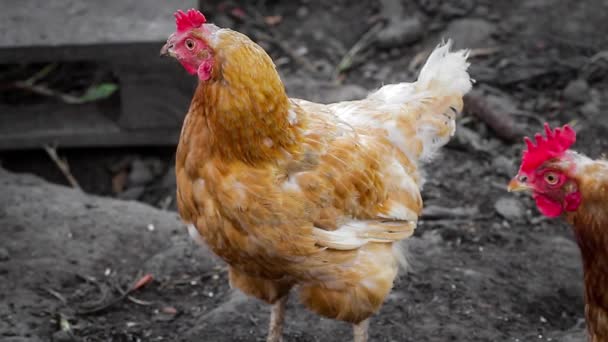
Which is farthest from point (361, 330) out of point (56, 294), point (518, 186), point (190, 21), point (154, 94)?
point (154, 94)

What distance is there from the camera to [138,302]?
448cm

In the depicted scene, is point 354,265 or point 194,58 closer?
point 194,58

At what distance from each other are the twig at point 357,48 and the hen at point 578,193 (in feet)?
11.5

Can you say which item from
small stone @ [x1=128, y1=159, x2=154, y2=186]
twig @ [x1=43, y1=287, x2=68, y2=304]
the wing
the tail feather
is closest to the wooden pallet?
small stone @ [x1=128, y1=159, x2=154, y2=186]

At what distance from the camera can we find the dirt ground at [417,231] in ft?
13.9

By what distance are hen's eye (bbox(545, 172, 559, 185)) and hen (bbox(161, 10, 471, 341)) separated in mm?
807

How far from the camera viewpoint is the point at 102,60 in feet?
17.7

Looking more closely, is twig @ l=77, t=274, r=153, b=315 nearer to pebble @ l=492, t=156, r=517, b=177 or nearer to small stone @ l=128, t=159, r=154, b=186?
small stone @ l=128, t=159, r=154, b=186

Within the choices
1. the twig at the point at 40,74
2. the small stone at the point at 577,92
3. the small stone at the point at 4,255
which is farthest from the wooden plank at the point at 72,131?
the small stone at the point at 577,92

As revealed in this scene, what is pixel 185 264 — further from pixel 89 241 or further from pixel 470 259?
pixel 470 259

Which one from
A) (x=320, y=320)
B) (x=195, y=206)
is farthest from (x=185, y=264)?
(x=195, y=206)

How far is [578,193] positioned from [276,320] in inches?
59.1

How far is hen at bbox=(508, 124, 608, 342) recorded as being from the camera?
3037mm

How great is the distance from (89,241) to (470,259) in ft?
6.59
